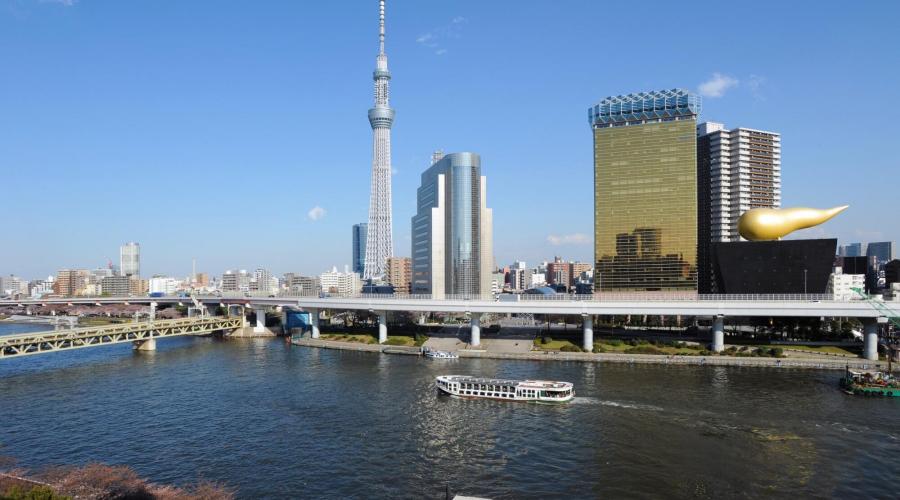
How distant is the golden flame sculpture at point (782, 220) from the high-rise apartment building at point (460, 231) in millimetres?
75758

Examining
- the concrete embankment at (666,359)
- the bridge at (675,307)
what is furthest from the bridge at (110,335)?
the concrete embankment at (666,359)

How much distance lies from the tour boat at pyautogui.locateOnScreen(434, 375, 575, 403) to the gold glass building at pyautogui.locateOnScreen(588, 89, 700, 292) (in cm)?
6199

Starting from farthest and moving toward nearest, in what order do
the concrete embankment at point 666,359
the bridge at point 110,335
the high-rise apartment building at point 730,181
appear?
1. the high-rise apartment building at point 730,181
2. the bridge at point 110,335
3. the concrete embankment at point 666,359

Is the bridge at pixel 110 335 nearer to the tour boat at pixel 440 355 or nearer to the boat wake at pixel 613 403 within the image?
the tour boat at pixel 440 355

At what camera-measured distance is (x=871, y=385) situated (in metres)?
54.9

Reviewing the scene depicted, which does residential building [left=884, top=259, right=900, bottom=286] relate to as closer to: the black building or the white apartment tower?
the white apartment tower

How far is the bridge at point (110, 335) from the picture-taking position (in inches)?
2859

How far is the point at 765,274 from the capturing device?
85312mm

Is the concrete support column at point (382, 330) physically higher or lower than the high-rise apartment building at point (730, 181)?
→ lower

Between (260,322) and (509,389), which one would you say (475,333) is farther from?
(260,322)

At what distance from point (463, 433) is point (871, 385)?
→ 42.3 meters

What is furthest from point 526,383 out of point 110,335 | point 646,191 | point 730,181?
point 730,181

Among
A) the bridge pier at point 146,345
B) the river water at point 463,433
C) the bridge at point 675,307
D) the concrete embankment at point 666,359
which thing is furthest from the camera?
the bridge pier at point 146,345

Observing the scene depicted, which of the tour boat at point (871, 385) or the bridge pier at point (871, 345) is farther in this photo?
the bridge pier at point (871, 345)
